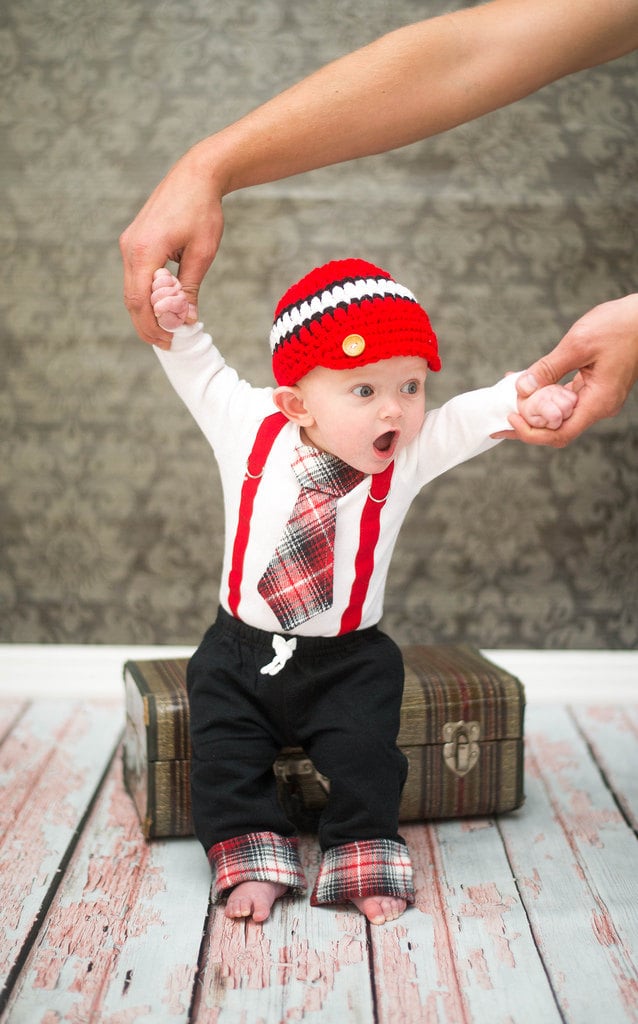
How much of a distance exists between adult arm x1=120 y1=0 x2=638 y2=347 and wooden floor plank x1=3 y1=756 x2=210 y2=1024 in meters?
0.69

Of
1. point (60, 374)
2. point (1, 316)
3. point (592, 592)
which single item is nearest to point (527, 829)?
point (592, 592)

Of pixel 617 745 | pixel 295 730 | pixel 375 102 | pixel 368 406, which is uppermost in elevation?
pixel 375 102

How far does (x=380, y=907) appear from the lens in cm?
124

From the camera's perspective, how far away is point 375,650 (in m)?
1.36

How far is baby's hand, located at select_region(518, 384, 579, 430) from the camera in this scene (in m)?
1.16

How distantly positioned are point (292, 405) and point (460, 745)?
1.87 feet

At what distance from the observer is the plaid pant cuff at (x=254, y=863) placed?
4.14 feet

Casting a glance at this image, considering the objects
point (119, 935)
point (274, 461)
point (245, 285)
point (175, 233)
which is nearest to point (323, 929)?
point (119, 935)

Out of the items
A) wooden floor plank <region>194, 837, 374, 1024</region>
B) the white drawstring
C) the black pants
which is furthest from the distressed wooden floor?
the white drawstring

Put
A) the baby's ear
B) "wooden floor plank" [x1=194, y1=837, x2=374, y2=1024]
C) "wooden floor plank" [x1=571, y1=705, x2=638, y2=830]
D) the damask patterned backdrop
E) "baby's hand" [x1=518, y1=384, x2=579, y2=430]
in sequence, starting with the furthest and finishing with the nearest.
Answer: the damask patterned backdrop < "wooden floor plank" [x1=571, y1=705, x2=638, y2=830] < the baby's ear < "baby's hand" [x1=518, y1=384, x2=579, y2=430] < "wooden floor plank" [x1=194, y1=837, x2=374, y2=1024]

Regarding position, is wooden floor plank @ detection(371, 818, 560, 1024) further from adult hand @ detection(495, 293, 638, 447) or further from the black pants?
adult hand @ detection(495, 293, 638, 447)

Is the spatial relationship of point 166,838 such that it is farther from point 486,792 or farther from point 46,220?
point 46,220

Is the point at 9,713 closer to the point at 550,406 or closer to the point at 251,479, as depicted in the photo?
the point at 251,479

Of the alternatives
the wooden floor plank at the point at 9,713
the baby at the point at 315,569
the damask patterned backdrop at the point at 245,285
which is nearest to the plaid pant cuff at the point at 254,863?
the baby at the point at 315,569
